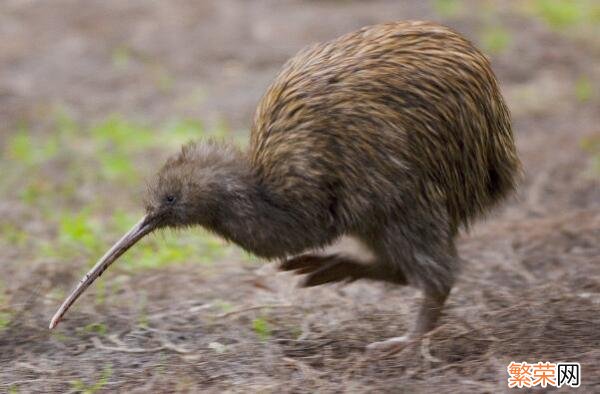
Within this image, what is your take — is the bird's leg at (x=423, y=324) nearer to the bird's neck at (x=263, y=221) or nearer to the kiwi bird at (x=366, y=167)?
the kiwi bird at (x=366, y=167)

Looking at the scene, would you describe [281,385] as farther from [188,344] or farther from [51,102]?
[51,102]

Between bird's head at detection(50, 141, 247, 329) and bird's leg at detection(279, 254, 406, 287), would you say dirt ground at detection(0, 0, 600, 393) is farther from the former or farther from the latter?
bird's head at detection(50, 141, 247, 329)

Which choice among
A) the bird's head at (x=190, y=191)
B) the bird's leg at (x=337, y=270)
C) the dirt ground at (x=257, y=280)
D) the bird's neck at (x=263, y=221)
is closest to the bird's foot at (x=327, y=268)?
the bird's leg at (x=337, y=270)

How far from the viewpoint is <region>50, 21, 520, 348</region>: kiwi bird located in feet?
15.9

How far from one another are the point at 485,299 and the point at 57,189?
11.9 feet

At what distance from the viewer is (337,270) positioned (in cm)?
516

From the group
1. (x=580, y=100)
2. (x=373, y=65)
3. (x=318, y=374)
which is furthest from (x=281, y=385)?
(x=580, y=100)

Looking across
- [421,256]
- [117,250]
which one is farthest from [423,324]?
[117,250]

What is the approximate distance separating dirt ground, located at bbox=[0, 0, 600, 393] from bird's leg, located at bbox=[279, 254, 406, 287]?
0.30m

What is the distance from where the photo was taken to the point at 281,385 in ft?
15.2

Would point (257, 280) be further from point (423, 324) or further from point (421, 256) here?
point (421, 256)

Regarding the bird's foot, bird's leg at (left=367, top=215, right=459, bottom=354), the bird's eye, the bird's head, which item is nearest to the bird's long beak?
the bird's head

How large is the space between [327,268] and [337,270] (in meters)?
0.05

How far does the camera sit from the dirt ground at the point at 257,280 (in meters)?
4.85
